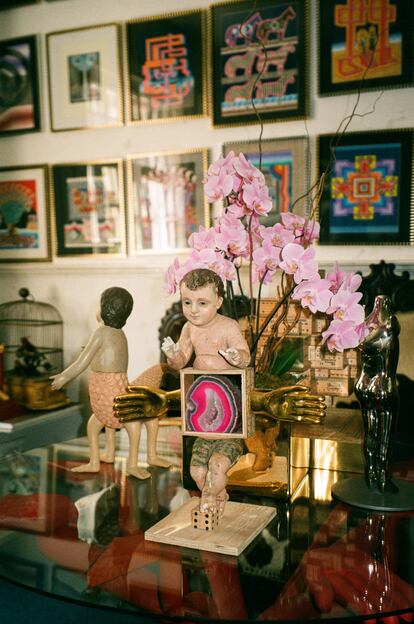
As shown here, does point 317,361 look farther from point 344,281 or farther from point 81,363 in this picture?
point 81,363

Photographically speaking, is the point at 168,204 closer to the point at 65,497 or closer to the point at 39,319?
the point at 39,319

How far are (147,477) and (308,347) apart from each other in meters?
0.57

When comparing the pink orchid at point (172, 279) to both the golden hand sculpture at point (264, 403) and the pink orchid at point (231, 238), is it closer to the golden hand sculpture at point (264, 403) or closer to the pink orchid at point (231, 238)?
the pink orchid at point (231, 238)

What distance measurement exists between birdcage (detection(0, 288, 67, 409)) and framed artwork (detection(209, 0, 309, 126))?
135 centimetres

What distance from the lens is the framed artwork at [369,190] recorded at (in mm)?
2590

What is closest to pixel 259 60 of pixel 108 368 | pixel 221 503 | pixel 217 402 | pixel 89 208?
pixel 89 208

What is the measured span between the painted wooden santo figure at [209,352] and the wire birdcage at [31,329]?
196 centimetres

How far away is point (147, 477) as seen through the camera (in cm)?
158

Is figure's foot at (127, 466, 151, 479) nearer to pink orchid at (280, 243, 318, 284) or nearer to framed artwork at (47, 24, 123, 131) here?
pink orchid at (280, 243, 318, 284)

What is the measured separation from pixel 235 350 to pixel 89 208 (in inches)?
85.2

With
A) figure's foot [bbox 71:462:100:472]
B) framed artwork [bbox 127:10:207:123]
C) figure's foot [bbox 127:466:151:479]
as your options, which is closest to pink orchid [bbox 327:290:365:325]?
figure's foot [bbox 127:466:151:479]

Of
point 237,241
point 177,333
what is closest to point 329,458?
point 237,241

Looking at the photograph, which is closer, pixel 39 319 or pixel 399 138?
pixel 399 138

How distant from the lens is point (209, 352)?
1.29 m
